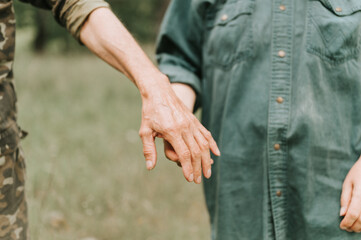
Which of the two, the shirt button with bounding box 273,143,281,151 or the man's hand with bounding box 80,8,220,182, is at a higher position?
the man's hand with bounding box 80,8,220,182

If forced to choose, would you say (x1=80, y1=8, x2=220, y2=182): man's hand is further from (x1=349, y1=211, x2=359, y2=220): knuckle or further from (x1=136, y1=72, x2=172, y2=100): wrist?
(x1=349, y1=211, x2=359, y2=220): knuckle

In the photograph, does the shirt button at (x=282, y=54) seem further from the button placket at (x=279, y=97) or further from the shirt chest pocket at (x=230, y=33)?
the shirt chest pocket at (x=230, y=33)

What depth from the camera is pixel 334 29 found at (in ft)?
4.86

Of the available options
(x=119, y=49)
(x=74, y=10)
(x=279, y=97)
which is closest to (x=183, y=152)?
(x=119, y=49)

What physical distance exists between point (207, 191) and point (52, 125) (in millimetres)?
3096

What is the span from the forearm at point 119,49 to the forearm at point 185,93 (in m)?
0.31

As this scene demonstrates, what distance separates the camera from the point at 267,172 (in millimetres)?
1574

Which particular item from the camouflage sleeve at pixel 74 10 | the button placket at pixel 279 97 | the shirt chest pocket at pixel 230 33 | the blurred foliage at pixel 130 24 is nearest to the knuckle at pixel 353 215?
the button placket at pixel 279 97

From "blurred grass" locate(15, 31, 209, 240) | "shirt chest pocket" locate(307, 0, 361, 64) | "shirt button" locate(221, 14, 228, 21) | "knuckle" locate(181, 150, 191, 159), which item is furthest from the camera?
"blurred grass" locate(15, 31, 209, 240)

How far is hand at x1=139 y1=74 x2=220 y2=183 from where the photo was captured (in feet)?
4.00

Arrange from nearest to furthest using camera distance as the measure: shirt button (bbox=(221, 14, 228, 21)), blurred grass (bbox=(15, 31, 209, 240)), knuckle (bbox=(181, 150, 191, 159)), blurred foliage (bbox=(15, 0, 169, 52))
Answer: knuckle (bbox=(181, 150, 191, 159)), shirt button (bbox=(221, 14, 228, 21)), blurred grass (bbox=(15, 31, 209, 240)), blurred foliage (bbox=(15, 0, 169, 52))

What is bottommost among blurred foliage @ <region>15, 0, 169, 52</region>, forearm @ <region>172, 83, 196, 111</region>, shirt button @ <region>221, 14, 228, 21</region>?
blurred foliage @ <region>15, 0, 169, 52</region>

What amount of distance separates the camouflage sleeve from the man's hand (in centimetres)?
2

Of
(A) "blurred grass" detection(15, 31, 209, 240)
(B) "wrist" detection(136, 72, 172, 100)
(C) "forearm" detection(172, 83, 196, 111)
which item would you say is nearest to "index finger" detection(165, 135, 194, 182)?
(B) "wrist" detection(136, 72, 172, 100)
